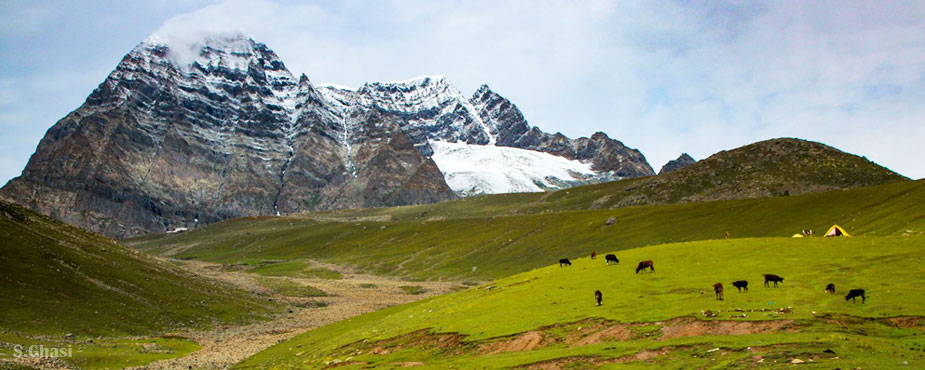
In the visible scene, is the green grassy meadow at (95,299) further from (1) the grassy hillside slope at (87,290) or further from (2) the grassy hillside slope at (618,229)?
(2) the grassy hillside slope at (618,229)

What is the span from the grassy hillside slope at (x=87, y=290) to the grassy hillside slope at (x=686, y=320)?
1750cm

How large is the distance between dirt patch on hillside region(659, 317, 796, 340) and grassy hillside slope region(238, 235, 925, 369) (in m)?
0.08

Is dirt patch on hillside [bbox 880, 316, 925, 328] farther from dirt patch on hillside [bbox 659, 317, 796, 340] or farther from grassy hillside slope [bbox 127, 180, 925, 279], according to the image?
grassy hillside slope [bbox 127, 180, 925, 279]

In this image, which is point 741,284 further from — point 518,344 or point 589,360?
point 589,360

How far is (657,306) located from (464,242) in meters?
136

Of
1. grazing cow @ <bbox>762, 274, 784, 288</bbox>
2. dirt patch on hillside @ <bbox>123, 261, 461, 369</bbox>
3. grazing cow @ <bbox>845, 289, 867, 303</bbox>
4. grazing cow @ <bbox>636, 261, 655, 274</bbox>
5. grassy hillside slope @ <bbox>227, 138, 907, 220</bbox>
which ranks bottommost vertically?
dirt patch on hillside @ <bbox>123, 261, 461, 369</bbox>

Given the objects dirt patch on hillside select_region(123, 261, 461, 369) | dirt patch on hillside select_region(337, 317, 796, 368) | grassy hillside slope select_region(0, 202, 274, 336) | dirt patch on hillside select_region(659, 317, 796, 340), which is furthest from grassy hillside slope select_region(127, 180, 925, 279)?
grassy hillside slope select_region(0, 202, 274, 336)

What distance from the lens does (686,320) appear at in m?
31.0

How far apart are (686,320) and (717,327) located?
179cm

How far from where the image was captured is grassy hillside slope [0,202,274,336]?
53406 mm

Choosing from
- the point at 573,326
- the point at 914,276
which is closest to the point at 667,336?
the point at 573,326

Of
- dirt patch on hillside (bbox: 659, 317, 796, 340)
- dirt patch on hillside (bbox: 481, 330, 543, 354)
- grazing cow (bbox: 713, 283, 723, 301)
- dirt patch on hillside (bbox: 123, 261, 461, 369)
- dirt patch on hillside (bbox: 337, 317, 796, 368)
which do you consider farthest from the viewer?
dirt patch on hillside (bbox: 123, 261, 461, 369)

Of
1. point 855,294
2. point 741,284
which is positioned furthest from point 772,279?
point 855,294

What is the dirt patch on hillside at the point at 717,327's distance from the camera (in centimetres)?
2812
